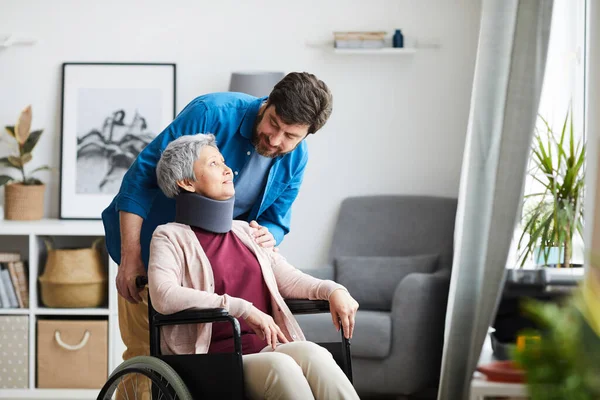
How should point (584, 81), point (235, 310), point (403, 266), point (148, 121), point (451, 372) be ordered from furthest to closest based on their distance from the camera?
point (148, 121), point (403, 266), point (584, 81), point (451, 372), point (235, 310)

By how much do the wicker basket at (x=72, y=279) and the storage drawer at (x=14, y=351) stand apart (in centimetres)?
17

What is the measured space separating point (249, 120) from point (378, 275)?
1.85 m

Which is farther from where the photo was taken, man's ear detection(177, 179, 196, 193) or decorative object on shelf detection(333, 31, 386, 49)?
decorative object on shelf detection(333, 31, 386, 49)

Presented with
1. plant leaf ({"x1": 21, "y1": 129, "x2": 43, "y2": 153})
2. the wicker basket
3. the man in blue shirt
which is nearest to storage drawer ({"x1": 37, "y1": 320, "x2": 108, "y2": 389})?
the wicker basket

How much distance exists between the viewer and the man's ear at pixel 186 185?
2.07 metres

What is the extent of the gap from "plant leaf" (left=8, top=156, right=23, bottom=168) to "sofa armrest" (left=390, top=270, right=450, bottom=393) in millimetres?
2087

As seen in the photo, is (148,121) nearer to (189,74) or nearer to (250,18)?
(189,74)

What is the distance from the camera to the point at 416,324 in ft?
11.5

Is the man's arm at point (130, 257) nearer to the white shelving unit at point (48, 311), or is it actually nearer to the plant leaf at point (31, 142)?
the white shelving unit at point (48, 311)

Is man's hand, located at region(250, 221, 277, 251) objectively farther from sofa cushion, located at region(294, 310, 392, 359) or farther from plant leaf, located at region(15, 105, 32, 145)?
plant leaf, located at region(15, 105, 32, 145)

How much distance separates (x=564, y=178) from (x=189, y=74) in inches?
89.2

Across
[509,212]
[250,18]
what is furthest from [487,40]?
[250,18]

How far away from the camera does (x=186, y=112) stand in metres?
2.26

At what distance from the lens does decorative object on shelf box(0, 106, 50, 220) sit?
4.09 metres
